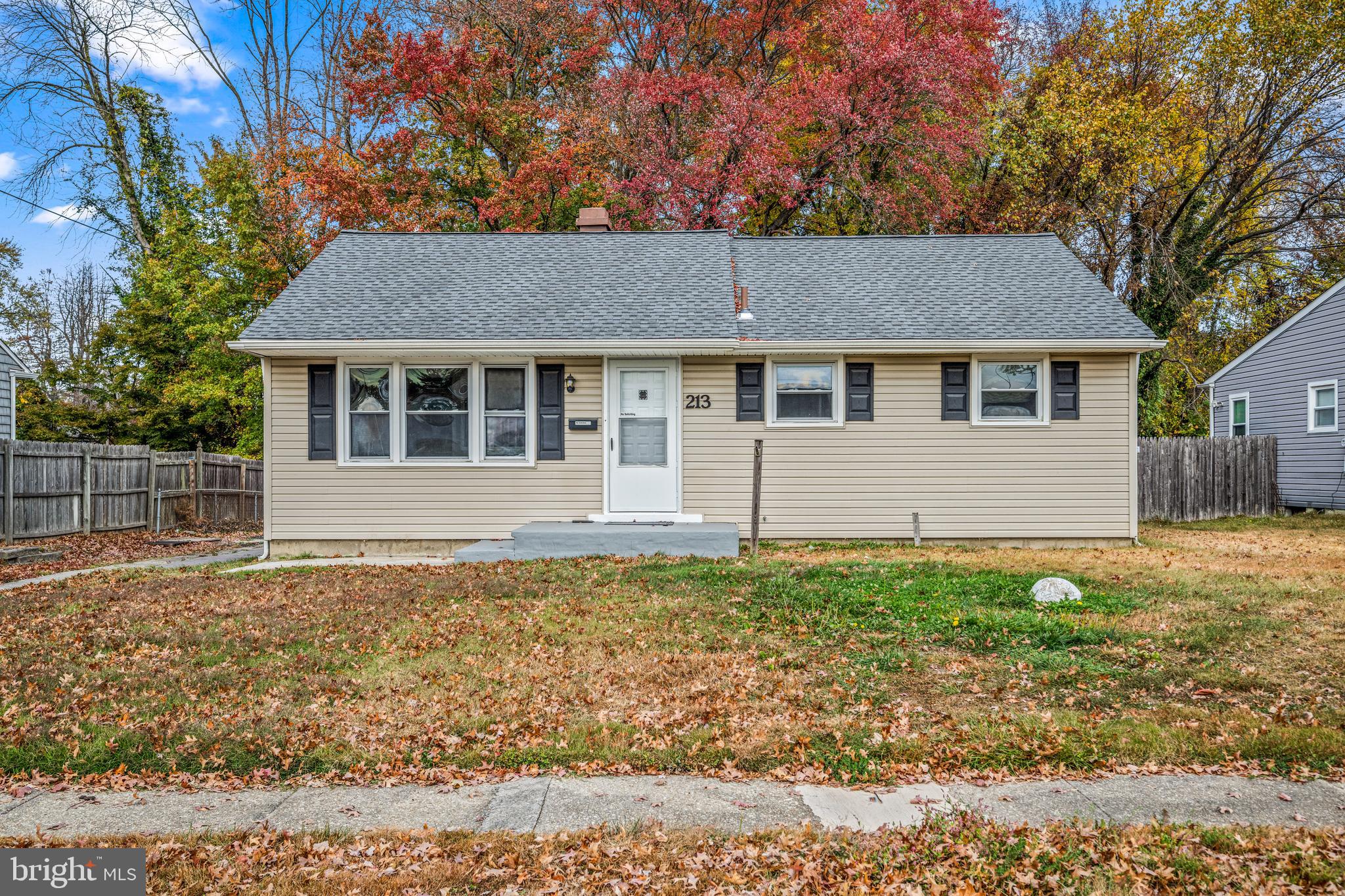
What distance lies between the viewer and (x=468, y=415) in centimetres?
1180

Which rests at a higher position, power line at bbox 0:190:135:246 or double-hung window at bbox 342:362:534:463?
power line at bbox 0:190:135:246

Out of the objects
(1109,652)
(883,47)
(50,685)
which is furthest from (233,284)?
(1109,652)

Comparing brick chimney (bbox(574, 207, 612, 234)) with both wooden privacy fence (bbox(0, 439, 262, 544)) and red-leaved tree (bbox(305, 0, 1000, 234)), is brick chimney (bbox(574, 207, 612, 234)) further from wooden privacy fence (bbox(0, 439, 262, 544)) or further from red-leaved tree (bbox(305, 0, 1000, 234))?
wooden privacy fence (bbox(0, 439, 262, 544))

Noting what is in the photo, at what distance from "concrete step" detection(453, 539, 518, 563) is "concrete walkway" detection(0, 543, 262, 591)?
3.34m

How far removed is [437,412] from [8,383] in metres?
9.49

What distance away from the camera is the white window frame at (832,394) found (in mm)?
11922

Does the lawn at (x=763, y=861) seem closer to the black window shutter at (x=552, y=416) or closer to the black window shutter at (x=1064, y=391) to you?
the black window shutter at (x=552, y=416)

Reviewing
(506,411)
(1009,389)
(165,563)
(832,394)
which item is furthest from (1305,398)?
(165,563)

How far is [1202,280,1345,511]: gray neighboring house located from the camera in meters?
16.1

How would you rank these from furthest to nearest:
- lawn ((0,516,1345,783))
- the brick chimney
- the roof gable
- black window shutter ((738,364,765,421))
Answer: the roof gable → the brick chimney → black window shutter ((738,364,765,421)) → lawn ((0,516,1345,783))

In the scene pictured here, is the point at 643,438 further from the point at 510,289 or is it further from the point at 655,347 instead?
the point at 510,289

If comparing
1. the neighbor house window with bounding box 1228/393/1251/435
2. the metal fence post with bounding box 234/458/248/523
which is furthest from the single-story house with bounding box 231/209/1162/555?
the neighbor house window with bounding box 1228/393/1251/435
